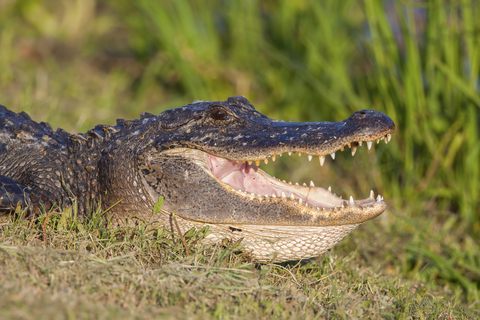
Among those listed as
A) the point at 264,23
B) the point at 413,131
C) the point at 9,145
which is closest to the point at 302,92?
the point at 264,23

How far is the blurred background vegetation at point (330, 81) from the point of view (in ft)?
13.7

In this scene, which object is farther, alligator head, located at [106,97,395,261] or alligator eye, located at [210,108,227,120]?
alligator eye, located at [210,108,227,120]

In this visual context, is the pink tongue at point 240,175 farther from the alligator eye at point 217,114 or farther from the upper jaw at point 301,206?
the alligator eye at point 217,114

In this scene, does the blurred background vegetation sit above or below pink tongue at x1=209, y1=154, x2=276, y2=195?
above

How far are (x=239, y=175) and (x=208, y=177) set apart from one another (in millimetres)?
418

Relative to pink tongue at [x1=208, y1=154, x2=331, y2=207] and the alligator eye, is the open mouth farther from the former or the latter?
the alligator eye

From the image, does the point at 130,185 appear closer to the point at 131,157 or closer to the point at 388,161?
the point at 131,157

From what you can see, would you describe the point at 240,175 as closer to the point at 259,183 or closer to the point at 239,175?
the point at 239,175

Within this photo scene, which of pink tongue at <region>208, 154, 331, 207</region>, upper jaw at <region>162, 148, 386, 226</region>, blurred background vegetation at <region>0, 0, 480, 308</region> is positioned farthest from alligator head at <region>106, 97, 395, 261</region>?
blurred background vegetation at <region>0, 0, 480, 308</region>

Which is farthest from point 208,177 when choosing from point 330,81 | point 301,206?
point 330,81

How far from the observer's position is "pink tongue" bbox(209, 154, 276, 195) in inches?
118

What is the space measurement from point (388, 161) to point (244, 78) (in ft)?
8.40

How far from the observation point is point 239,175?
3023 mm

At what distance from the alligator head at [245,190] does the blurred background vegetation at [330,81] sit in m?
1.06
